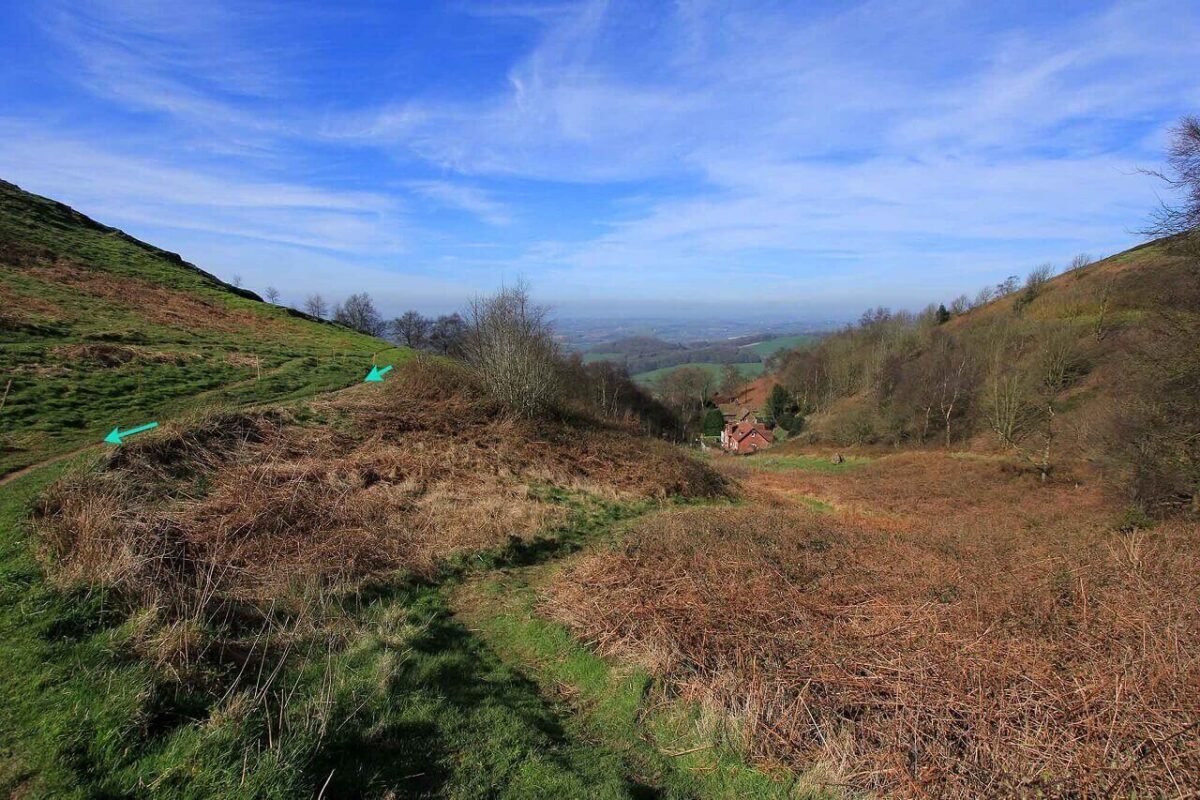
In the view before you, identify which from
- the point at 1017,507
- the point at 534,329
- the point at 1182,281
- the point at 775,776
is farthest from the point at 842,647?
the point at 1017,507

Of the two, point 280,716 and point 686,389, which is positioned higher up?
point 280,716

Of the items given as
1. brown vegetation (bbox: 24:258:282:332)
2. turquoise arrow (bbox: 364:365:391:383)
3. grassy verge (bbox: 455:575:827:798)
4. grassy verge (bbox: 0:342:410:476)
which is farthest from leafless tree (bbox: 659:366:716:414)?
grassy verge (bbox: 455:575:827:798)

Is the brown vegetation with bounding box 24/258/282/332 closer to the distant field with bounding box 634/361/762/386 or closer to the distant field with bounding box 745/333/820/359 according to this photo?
the distant field with bounding box 634/361/762/386

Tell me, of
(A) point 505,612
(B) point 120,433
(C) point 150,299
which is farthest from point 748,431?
(B) point 120,433

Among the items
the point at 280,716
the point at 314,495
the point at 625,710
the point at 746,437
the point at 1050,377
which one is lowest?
the point at 746,437

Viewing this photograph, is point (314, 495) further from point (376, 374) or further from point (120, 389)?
point (376, 374)

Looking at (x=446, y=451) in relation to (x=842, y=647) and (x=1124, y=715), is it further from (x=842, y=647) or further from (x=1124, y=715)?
(x=1124, y=715)

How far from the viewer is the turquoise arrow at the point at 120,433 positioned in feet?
31.8

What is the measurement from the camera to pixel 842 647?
5.90 metres

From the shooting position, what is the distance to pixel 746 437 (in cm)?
6394

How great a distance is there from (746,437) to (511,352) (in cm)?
4998

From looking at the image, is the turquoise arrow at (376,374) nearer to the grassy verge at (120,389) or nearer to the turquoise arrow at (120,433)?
the grassy verge at (120,389)

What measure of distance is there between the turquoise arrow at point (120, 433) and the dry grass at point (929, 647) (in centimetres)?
864

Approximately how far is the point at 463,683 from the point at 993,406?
138 ft
